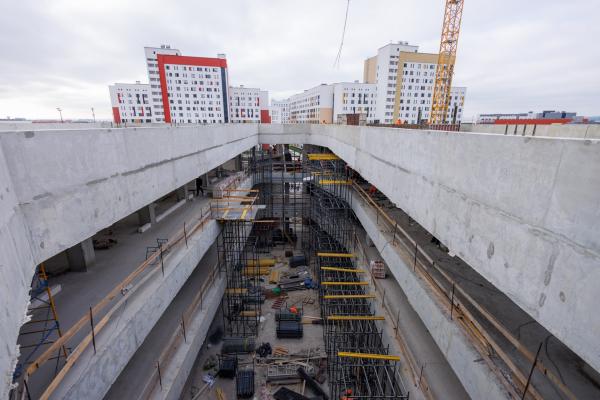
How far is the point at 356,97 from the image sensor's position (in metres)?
65.4

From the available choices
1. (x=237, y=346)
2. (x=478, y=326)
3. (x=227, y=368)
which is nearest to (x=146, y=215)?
(x=237, y=346)

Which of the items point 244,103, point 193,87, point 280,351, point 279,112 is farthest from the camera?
point 279,112

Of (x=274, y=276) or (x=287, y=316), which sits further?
(x=274, y=276)

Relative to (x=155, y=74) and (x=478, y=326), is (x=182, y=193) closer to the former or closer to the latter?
(x=478, y=326)

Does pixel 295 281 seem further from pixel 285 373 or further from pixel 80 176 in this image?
pixel 80 176

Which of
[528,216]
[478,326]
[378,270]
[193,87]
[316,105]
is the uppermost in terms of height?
[193,87]

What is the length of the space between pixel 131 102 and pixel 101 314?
79193mm

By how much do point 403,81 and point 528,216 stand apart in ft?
221

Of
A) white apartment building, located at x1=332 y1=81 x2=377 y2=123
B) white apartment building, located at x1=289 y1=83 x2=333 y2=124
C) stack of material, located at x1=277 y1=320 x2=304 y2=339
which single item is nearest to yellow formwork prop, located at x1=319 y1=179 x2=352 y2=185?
stack of material, located at x1=277 y1=320 x2=304 y2=339

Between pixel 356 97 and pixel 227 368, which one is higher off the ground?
pixel 356 97

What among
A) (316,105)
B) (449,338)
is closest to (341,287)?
(449,338)

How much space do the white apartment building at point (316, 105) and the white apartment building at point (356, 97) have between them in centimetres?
591

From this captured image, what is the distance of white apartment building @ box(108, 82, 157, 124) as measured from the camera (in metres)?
67.6

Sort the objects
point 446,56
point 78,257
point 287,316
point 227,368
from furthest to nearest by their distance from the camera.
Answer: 1. point 446,56
2. point 287,316
3. point 227,368
4. point 78,257
